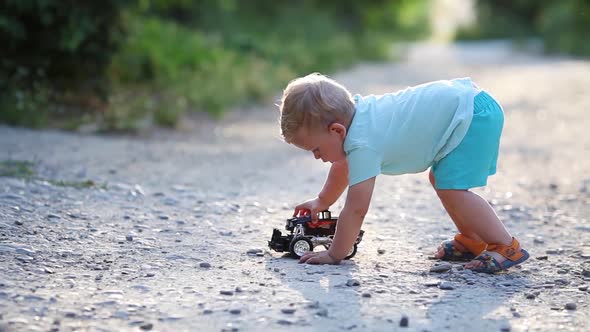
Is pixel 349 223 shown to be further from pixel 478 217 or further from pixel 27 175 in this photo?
pixel 27 175

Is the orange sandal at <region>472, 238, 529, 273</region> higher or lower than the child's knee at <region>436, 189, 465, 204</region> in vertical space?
lower

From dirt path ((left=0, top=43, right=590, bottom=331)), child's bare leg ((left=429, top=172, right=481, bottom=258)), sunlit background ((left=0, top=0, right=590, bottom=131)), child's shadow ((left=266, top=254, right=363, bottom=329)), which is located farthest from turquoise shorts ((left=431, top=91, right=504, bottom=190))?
sunlit background ((left=0, top=0, right=590, bottom=131))

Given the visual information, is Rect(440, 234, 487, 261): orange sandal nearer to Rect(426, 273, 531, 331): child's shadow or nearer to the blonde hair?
Rect(426, 273, 531, 331): child's shadow

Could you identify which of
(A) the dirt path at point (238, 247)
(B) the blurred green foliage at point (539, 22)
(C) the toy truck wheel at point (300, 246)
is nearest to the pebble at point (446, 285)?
(A) the dirt path at point (238, 247)

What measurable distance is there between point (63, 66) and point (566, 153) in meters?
6.28

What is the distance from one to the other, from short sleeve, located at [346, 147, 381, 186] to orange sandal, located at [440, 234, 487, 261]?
82cm

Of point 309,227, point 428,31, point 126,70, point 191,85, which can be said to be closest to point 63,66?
point 126,70

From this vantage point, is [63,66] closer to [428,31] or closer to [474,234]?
Answer: [474,234]

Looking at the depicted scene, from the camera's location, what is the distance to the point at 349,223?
4.12 m

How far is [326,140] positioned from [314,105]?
202 millimetres

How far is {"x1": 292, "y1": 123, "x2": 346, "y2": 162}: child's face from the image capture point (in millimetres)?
4117

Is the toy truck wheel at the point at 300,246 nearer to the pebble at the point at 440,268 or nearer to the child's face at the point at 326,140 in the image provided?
the child's face at the point at 326,140

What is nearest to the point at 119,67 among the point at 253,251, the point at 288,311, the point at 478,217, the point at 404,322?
the point at 253,251

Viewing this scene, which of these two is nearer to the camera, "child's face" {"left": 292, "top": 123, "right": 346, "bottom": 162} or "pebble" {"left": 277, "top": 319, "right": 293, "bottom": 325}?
"pebble" {"left": 277, "top": 319, "right": 293, "bottom": 325}
